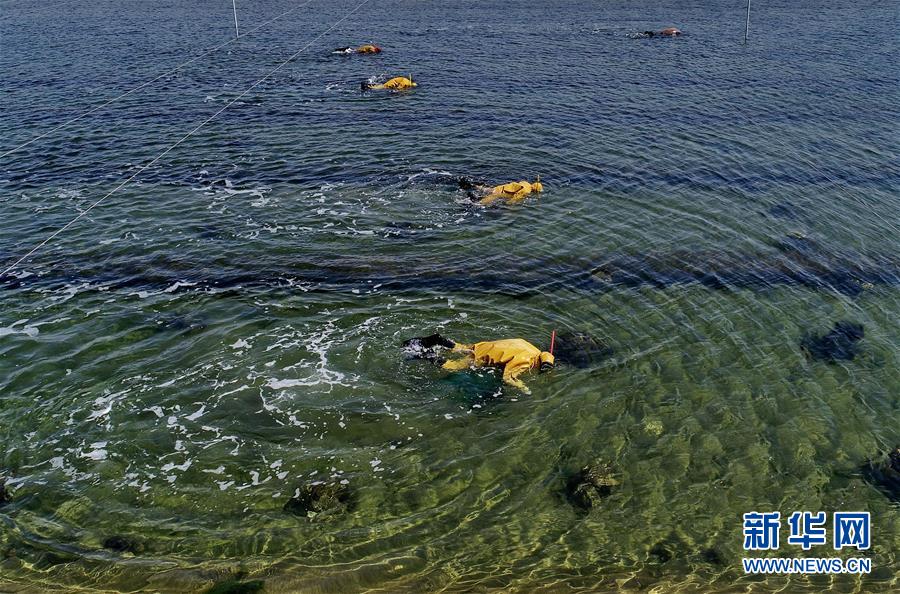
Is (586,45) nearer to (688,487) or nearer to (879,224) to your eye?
(879,224)

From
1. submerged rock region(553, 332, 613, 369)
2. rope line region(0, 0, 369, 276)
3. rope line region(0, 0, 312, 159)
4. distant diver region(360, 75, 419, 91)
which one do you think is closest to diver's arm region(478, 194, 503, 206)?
submerged rock region(553, 332, 613, 369)

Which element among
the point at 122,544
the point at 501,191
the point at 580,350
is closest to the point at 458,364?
the point at 580,350

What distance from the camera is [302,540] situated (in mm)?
17203

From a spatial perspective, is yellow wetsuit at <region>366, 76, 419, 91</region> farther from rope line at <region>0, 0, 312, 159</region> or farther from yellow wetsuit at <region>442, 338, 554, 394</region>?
yellow wetsuit at <region>442, 338, 554, 394</region>

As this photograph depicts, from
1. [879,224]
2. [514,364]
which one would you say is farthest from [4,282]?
[879,224]

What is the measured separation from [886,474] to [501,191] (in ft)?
74.0

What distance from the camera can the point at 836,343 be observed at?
81.7 ft

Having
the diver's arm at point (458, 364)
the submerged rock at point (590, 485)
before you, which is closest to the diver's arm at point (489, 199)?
the diver's arm at point (458, 364)

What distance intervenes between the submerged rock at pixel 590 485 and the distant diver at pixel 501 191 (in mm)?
19611

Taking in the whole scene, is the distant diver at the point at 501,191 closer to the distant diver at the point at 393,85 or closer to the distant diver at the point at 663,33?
the distant diver at the point at 393,85

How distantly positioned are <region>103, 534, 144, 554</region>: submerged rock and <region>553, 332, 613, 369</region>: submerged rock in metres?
14.3

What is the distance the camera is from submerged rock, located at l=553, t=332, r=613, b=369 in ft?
78.1

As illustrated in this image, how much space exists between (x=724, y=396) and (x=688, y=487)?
4569mm

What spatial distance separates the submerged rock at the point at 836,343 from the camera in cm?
2425
